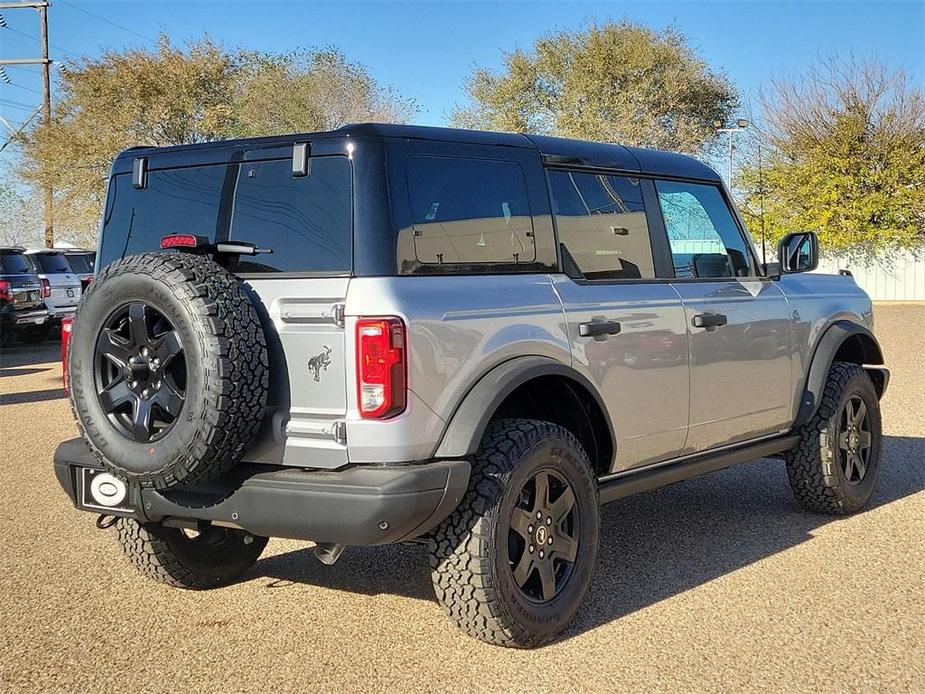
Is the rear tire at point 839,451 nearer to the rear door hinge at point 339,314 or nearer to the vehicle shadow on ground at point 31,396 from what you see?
the rear door hinge at point 339,314

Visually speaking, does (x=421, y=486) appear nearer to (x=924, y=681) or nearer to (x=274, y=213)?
(x=274, y=213)

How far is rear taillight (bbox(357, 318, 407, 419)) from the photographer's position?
404 centimetres

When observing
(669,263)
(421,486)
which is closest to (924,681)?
(421,486)

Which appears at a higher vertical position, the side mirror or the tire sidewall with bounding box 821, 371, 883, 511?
the side mirror

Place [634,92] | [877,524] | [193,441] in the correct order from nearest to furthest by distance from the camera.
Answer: [193,441] < [877,524] < [634,92]

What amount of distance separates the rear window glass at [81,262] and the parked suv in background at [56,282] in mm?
423

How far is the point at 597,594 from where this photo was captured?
5184mm

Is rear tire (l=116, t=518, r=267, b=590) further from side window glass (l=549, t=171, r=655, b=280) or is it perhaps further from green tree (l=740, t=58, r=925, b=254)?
green tree (l=740, t=58, r=925, b=254)

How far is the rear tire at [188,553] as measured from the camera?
17.2 ft

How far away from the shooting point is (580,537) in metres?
4.74

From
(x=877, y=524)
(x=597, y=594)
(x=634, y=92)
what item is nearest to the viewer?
(x=597, y=594)

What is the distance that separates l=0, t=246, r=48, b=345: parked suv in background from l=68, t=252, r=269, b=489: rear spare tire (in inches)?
650

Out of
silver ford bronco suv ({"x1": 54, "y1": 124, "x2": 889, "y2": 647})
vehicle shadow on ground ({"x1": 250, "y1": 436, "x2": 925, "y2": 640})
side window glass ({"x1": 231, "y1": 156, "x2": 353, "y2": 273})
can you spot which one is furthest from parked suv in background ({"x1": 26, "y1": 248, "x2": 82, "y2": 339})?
side window glass ({"x1": 231, "y1": 156, "x2": 353, "y2": 273})

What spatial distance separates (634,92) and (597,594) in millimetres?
38498
